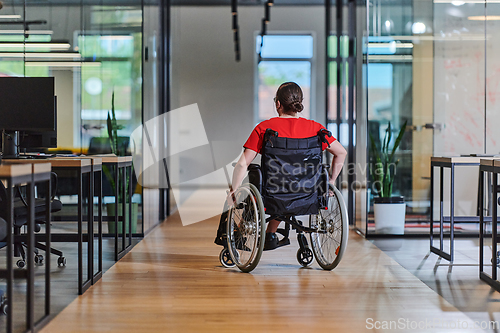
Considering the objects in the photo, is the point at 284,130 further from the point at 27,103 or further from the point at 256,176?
the point at 27,103

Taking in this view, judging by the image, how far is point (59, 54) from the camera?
4336mm

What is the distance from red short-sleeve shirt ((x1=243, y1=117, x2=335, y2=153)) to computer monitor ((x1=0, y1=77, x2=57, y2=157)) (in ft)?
3.94

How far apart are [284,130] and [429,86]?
230cm

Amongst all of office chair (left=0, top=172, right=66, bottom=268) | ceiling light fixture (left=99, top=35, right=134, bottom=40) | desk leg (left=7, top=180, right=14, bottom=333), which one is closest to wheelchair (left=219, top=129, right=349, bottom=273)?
office chair (left=0, top=172, right=66, bottom=268)

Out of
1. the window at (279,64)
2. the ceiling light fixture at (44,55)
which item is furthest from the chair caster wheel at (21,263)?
the window at (279,64)

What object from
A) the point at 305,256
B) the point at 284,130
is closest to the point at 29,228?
the point at 284,130

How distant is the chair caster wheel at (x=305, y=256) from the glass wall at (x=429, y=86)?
1.48 metres

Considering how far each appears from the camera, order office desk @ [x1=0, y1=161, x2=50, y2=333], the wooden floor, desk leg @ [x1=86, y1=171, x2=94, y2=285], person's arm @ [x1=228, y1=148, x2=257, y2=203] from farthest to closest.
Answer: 1. person's arm @ [x1=228, y1=148, x2=257, y2=203]
2. desk leg @ [x1=86, y1=171, x2=94, y2=285]
3. the wooden floor
4. office desk @ [x1=0, y1=161, x2=50, y2=333]

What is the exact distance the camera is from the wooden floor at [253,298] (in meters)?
2.06

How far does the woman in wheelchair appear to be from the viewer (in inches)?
108

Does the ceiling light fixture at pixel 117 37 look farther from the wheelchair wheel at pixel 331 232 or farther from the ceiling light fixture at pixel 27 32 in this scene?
the wheelchair wheel at pixel 331 232

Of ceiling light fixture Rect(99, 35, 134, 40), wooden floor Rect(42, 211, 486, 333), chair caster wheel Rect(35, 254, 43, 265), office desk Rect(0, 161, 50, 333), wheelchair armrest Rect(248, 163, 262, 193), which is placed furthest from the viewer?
ceiling light fixture Rect(99, 35, 134, 40)

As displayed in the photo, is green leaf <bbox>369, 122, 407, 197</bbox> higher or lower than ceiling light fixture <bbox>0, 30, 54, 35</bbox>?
lower

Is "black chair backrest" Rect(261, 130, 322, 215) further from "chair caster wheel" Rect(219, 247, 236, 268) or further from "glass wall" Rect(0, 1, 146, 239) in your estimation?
"glass wall" Rect(0, 1, 146, 239)
